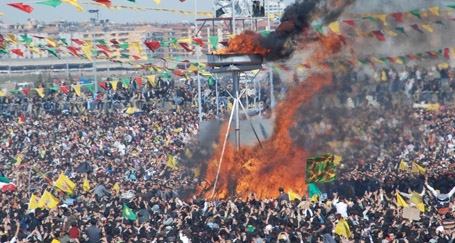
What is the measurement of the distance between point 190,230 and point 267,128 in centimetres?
1202

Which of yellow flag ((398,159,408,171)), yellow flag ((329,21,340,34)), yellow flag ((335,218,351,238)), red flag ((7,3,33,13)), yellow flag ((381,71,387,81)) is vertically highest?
red flag ((7,3,33,13))

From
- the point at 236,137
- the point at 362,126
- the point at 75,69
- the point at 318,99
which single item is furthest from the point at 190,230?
the point at 75,69

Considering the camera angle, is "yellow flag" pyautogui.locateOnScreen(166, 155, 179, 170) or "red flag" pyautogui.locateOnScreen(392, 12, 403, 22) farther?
"yellow flag" pyautogui.locateOnScreen(166, 155, 179, 170)

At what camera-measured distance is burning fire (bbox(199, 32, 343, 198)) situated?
34062mm

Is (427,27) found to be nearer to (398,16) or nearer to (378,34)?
(398,16)

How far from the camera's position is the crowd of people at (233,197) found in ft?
82.3

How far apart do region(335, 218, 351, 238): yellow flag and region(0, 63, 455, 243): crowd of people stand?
5 centimetres

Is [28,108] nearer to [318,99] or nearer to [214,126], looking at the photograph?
[214,126]

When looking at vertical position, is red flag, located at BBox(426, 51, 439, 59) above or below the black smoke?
below

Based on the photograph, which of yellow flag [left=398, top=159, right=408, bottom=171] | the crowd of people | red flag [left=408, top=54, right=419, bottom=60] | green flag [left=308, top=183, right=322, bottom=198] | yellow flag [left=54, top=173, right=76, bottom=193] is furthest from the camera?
red flag [left=408, top=54, right=419, bottom=60]

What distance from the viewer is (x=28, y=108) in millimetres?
61062

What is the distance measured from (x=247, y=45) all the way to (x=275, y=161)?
3858 millimetres

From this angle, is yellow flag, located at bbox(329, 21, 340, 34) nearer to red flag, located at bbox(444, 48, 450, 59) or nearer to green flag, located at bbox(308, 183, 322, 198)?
green flag, located at bbox(308, 183, 322, 198)

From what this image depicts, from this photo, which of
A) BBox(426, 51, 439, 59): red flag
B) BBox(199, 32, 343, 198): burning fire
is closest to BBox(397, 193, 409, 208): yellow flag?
BBox(199, 32, 343, 198): burning fire
